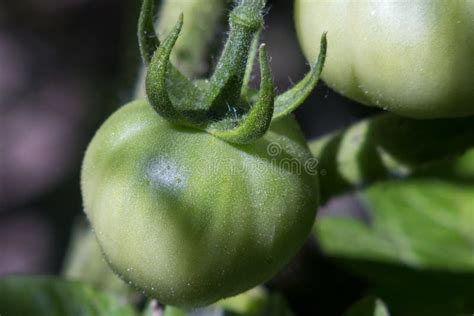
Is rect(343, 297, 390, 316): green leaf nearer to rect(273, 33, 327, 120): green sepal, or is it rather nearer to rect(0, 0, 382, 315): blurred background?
rect(273, 33, 327, 120): green sepal

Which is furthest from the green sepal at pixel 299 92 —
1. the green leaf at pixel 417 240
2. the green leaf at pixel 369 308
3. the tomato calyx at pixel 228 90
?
the green leaf at pixel 417 240

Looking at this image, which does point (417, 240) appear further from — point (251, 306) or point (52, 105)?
point (52, 105)

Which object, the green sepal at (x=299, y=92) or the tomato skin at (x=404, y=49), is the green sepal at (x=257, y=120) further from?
the tomato skin at (x=404, y=49)

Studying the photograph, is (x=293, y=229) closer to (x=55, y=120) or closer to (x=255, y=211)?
(x=255, y=211)

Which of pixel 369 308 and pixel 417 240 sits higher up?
pixel 369 308

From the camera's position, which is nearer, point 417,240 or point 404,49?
point 404,49

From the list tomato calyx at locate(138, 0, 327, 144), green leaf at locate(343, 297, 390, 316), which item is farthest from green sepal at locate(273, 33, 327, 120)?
green leaf at locate(343, 297, 390, 316)

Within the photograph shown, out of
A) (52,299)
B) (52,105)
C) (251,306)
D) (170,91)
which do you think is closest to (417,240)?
(251,306)
